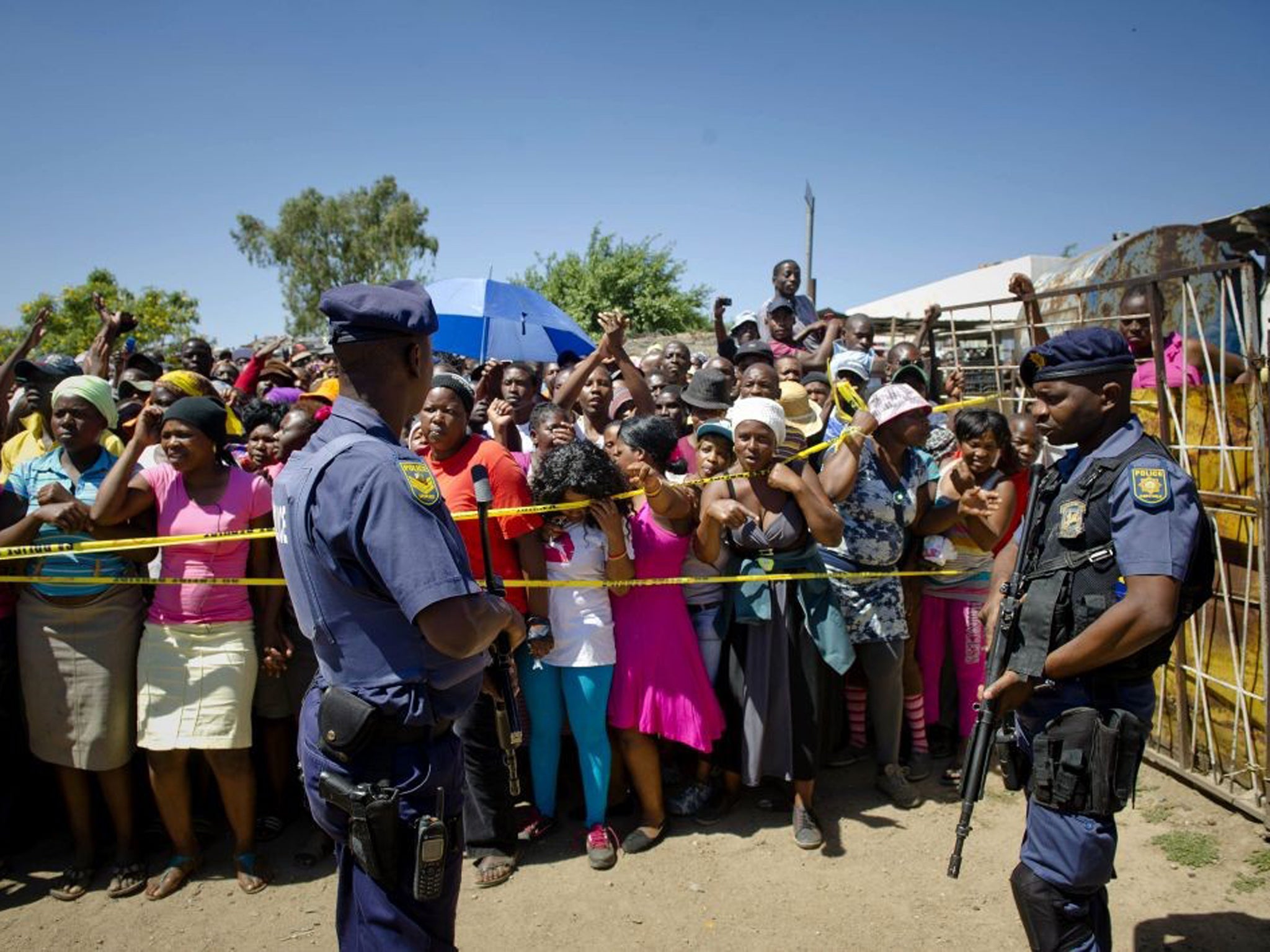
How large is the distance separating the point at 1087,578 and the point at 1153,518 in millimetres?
273

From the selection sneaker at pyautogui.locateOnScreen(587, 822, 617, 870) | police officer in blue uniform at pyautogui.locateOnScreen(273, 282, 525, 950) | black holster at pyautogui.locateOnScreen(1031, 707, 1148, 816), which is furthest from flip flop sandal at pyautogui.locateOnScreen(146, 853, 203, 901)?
black holster at pyautogui.locateOnScreen(1031, 707, 1148, 816)

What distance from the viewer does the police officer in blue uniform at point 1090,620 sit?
233cm

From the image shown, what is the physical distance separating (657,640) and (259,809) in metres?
2.37

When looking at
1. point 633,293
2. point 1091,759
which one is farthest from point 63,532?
point 633,293

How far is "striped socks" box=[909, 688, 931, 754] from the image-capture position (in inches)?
192

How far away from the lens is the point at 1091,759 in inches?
96.7

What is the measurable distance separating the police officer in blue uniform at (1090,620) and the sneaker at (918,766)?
2115 mm

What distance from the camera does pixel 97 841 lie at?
411 centimetres

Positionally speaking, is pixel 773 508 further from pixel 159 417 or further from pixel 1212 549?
pixel 159 417

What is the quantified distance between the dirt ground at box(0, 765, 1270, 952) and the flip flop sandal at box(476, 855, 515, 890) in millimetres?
53

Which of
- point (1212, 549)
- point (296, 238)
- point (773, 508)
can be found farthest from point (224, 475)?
point (296, 238)

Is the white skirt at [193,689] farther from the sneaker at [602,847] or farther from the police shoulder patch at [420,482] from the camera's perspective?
the police shoulder patch at [420,482]

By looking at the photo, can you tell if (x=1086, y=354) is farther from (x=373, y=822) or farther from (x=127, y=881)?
(x=127, y=881)

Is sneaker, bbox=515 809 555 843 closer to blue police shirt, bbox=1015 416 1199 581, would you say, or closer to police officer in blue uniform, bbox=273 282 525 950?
police officer in blue uniform, bbox=273 282 525 950
